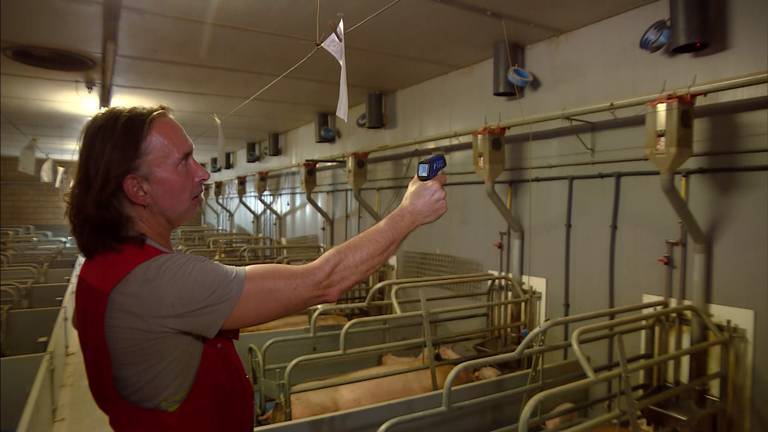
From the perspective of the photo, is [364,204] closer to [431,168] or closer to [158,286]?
[431,168]

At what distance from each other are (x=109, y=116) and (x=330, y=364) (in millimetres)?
2731

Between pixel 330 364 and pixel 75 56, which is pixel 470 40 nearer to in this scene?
pixel 330 364

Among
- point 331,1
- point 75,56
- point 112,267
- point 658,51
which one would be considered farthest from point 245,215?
point 112,267

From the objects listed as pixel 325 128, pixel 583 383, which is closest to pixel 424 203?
pixel 583 383

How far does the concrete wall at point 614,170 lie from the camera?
2.23 metres

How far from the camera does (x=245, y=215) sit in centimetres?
1021

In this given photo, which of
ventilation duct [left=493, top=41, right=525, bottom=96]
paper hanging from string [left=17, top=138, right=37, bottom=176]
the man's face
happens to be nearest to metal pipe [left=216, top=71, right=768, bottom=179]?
ventilation duct [left=493, top=41, right=525, bottom=96]

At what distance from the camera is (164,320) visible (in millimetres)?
918

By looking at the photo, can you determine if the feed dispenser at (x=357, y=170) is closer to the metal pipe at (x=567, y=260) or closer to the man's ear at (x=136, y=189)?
the metal pipe at (x=567, y=260)

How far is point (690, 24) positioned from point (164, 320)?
105 inches

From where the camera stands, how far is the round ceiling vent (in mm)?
3321

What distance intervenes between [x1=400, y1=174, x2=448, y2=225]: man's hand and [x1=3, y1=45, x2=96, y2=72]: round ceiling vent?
11.3 feet

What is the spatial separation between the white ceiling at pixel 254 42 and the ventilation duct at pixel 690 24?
335 mm

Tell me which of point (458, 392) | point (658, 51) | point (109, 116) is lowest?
point (458, 392)
